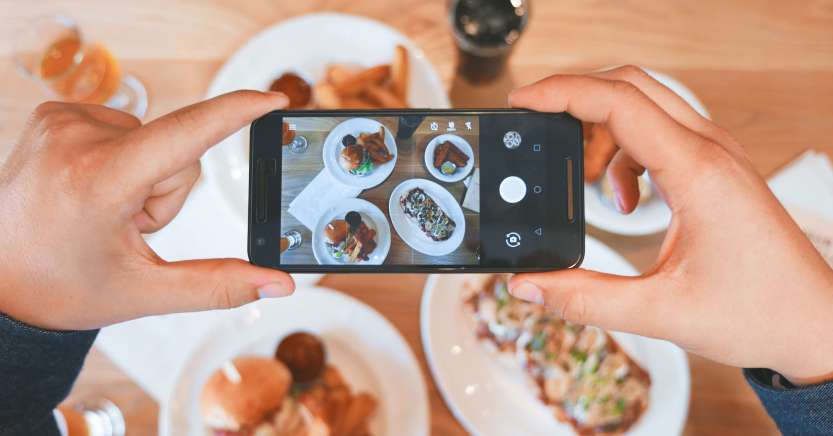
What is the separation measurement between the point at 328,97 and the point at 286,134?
10.6 inches

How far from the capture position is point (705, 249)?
0.61m

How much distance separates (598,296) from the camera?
0.61 metres

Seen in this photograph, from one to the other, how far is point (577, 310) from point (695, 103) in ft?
1.60

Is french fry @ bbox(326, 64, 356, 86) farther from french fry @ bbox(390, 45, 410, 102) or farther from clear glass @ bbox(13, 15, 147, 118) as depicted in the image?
clear glass @ bbox(13, 15, 147, 118)

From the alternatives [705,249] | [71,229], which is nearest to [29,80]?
[71,229]

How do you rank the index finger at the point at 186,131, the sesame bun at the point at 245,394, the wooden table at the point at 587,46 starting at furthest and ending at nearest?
the wooden table at the point at 587,46 → the sesame bun at the point at 245,394 → the index finger at the point at 186,131

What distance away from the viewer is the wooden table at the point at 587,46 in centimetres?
99

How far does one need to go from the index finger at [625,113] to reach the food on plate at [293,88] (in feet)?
1.33

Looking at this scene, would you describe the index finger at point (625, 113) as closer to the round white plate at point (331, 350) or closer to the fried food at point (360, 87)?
the fried food at point (360, 87)

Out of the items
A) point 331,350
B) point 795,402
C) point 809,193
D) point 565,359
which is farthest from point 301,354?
point 809,193

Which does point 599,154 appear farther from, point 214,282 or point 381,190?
point 214,282

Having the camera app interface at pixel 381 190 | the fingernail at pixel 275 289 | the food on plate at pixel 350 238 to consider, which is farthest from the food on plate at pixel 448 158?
the fingernail at pixel 275 289

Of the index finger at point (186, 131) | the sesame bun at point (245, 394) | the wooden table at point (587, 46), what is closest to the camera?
the index finger at point (186, 131)

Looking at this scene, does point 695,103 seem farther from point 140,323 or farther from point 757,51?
point 140,323
